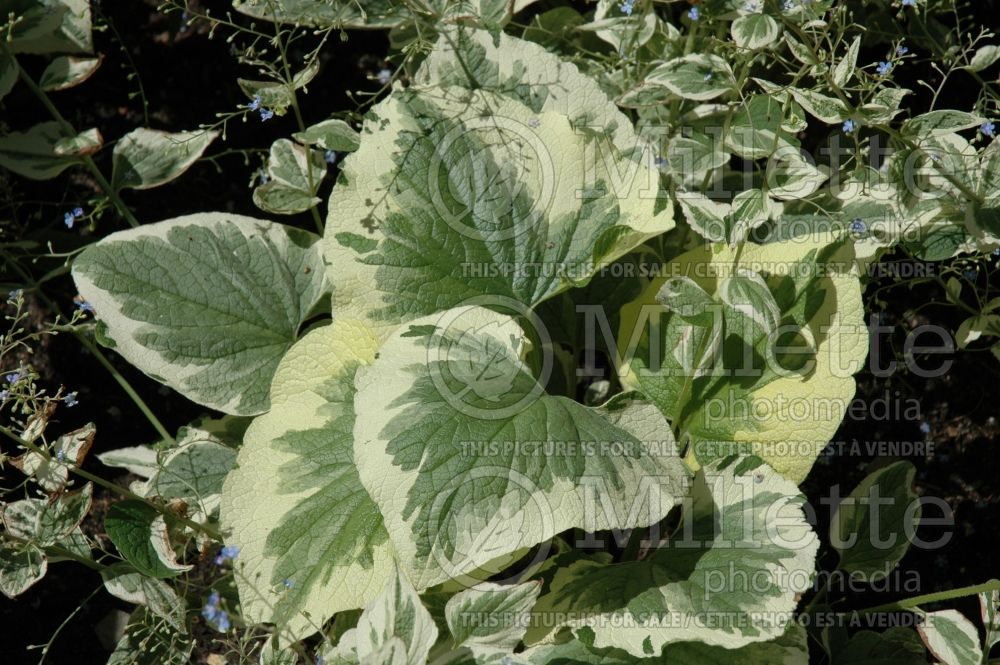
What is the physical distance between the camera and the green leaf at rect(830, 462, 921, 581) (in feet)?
4.49

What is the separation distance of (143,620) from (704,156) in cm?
101

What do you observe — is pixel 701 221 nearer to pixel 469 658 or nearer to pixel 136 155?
pixel 469 658

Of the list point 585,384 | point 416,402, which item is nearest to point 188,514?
point 416,402

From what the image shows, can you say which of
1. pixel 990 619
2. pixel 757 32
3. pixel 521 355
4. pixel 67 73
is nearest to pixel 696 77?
pixel 757 32

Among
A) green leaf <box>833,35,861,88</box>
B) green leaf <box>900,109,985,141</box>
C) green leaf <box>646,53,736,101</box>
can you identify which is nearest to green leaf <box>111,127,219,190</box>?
green leaf <box>646,53,736,101</box>

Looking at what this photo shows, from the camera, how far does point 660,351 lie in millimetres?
1313

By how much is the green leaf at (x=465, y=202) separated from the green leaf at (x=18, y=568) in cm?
49

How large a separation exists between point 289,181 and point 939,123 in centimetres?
88

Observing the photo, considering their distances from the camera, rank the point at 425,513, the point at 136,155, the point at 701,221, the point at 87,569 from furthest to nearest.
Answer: the point at 87,569 < the point at 136,155 < the point at 701,221 < the point at 425,513

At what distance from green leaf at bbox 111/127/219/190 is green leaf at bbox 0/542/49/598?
551 mm

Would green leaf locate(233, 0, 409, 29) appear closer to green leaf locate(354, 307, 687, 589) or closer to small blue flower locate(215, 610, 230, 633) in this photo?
green leaf locate(354, 307, 687, 589)

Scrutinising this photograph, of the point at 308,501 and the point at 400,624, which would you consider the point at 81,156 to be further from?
the point at 400,624

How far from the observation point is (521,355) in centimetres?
116

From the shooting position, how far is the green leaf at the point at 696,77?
4.11 feet
